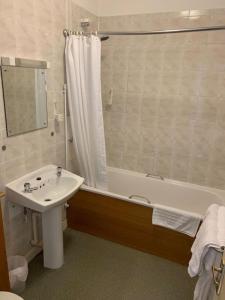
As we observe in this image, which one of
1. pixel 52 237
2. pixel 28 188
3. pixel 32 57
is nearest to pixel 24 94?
pixel 32 57

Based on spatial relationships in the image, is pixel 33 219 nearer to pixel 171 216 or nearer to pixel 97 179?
pixel 97 179

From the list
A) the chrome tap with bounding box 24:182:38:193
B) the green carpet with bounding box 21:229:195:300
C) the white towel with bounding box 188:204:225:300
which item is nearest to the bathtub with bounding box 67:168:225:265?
the green carpet with bounding box 21:229:195:300

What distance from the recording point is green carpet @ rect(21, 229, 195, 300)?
6.04 ft

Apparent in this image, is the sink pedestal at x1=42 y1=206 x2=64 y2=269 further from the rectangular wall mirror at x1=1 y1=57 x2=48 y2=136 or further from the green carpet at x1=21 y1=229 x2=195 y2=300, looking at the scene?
the rectangular wall mirror at x1=1 y1=57 x2=48 y2=136

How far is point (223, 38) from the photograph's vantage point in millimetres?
2264

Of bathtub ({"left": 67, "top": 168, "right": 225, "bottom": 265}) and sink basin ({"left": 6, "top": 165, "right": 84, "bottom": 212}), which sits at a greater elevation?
sink basin ({"left": 6, "top": 165, "right": 84, "bottom": 212})

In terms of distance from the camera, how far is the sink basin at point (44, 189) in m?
1.67

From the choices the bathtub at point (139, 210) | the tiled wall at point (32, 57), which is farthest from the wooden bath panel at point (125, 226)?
the tiled wall at point (32, 57)

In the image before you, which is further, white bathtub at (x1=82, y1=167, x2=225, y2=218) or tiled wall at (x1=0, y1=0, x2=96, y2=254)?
white bathtub at (x1=82, y1=167, x2=225, y2=218)

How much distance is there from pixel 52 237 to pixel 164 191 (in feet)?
4.53

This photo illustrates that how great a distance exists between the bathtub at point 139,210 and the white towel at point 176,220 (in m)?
0.03

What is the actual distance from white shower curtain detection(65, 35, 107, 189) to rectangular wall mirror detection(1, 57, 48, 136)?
304 millimetres

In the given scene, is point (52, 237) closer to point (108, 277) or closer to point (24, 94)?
point (108, 277)

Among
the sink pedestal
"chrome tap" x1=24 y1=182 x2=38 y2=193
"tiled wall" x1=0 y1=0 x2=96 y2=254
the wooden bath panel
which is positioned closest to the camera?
"tiled wall" x1=0 y1=0 x2=96 y2=254
